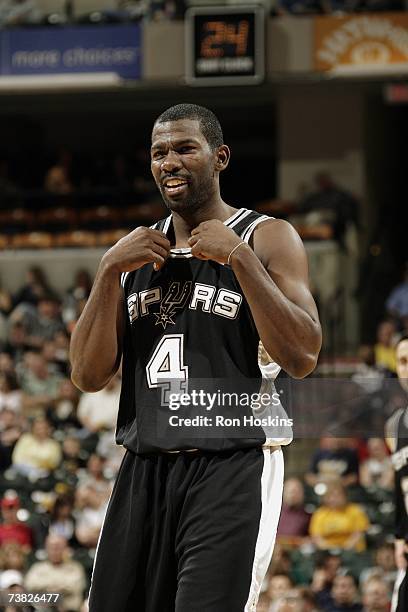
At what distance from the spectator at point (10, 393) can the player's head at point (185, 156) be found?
8.50m

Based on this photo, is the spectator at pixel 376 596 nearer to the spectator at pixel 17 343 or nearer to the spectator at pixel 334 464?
the spectator at pixel 334 464

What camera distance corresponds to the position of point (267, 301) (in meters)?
3.37

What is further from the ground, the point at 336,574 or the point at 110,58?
the point at 110,58

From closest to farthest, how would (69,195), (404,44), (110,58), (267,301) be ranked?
(267,301) → (404,44) → (110,58) → (69,195)

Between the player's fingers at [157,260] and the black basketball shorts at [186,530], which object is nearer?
the black basketball shorts at [186,530]

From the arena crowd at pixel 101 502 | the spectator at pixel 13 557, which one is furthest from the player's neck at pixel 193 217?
the spectator at pixel 13 557

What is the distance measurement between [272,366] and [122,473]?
0.55 m

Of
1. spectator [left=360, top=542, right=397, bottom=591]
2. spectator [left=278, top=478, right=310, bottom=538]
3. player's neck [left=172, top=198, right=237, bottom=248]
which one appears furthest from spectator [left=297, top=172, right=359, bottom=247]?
player's neck [left=172, top=198, right=237, bottom=248]

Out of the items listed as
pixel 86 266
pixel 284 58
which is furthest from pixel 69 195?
pixel 284 58

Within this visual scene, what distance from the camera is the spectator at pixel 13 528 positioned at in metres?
9.21

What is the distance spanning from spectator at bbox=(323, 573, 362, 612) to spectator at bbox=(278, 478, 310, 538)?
1088 mm

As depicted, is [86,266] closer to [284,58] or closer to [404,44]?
[284,58]

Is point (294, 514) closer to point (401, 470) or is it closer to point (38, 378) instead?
point (401, 470)

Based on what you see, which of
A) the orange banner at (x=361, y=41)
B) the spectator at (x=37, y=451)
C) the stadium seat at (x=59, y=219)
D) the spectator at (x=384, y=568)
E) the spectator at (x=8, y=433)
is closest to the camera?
the spectator at (x=384, y=568)
